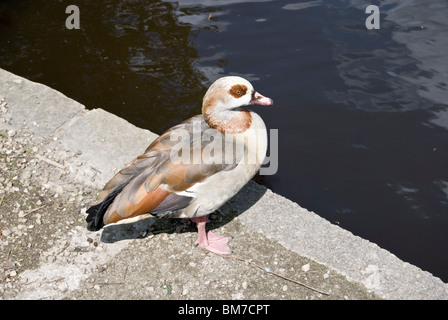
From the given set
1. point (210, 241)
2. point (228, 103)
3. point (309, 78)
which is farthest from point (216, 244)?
point (309, 78)

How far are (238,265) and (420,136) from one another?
3235mm

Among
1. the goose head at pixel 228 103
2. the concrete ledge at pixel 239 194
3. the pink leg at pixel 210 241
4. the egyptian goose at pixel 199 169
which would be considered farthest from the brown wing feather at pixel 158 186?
the concrete ledge at pixel 239 194

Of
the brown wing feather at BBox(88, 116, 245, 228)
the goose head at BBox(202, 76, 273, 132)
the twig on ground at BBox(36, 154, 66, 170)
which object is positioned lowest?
the twig on ground at BBox(36, 154, 66, 170)

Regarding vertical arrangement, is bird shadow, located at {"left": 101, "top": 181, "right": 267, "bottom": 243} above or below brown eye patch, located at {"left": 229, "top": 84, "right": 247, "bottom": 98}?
below

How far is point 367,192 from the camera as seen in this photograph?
203 inches

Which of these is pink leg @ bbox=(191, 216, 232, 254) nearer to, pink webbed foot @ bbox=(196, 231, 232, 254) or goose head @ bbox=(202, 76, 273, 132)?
pink webbed foot @ bbox=(196, 231, 232, 254)

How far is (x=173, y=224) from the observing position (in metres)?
3.85

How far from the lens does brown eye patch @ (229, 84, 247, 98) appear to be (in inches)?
136

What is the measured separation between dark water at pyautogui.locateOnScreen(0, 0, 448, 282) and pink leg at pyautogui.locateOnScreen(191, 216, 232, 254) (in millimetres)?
1723

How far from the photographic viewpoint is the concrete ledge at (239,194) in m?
3.35

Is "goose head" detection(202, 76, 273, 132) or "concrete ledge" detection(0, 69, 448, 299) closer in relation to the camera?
"concrete ledge" detection(0, 69, 448, 299)

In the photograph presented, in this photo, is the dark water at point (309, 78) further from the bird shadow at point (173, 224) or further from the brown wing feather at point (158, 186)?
the brown wing feather at point (158, 186)

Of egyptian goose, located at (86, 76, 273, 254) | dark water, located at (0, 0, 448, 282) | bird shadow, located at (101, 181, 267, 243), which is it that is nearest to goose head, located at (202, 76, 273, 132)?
egyptian goose, located at (86, 76, 273, 254)

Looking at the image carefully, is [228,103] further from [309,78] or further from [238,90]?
[309,78]
